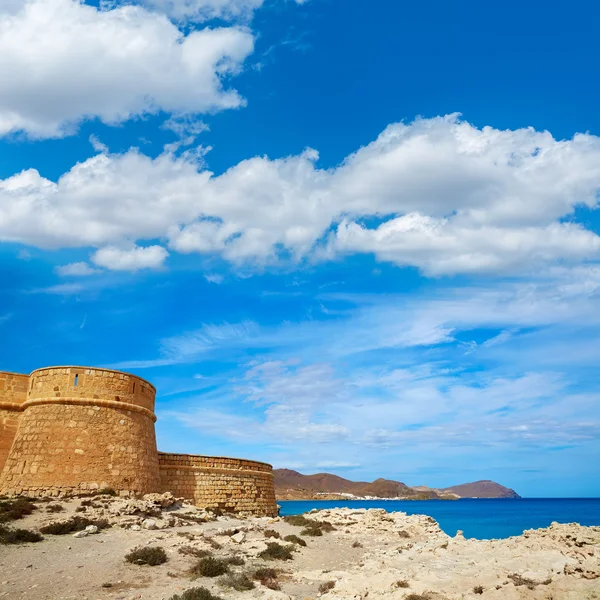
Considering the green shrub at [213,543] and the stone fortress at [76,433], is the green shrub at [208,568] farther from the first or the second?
the stone fortress at [76,433]

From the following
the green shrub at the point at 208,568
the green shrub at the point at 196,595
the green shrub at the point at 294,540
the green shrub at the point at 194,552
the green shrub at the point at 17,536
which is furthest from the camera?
the green shrub at the point at 294,540

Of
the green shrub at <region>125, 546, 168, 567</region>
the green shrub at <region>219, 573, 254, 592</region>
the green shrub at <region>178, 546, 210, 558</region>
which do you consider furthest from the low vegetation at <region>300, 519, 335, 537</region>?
the green shrub at <region>219, 573, 254, 592</region>

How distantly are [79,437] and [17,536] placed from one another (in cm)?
669

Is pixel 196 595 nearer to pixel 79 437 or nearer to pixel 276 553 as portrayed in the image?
pixel 276 553

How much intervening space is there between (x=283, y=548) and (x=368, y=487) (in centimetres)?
18883

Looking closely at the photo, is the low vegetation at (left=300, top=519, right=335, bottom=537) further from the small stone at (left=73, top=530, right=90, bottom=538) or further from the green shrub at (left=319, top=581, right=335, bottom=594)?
the small stone at (left=73, top=530, right=90, bottom=538)

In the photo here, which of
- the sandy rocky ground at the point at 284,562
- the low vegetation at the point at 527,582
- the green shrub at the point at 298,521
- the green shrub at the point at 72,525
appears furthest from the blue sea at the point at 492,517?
the green shrub at the point at 72,525

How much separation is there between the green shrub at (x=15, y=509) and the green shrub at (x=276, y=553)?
7049 millimetres

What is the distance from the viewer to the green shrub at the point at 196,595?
9.69 metres

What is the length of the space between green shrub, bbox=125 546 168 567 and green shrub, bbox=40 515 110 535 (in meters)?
2.76

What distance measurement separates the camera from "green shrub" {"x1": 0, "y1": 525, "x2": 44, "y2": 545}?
12695 millimetres

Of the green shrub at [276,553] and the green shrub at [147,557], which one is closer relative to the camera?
the green shrub at [147,557]

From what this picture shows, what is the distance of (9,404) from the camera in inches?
837

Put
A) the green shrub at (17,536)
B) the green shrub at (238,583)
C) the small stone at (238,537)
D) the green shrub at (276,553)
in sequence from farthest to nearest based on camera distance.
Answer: the small stone at (238,537)
the green shrub at (276,553)
the green shrub at (17,536)
the green shrub at (238,583)
